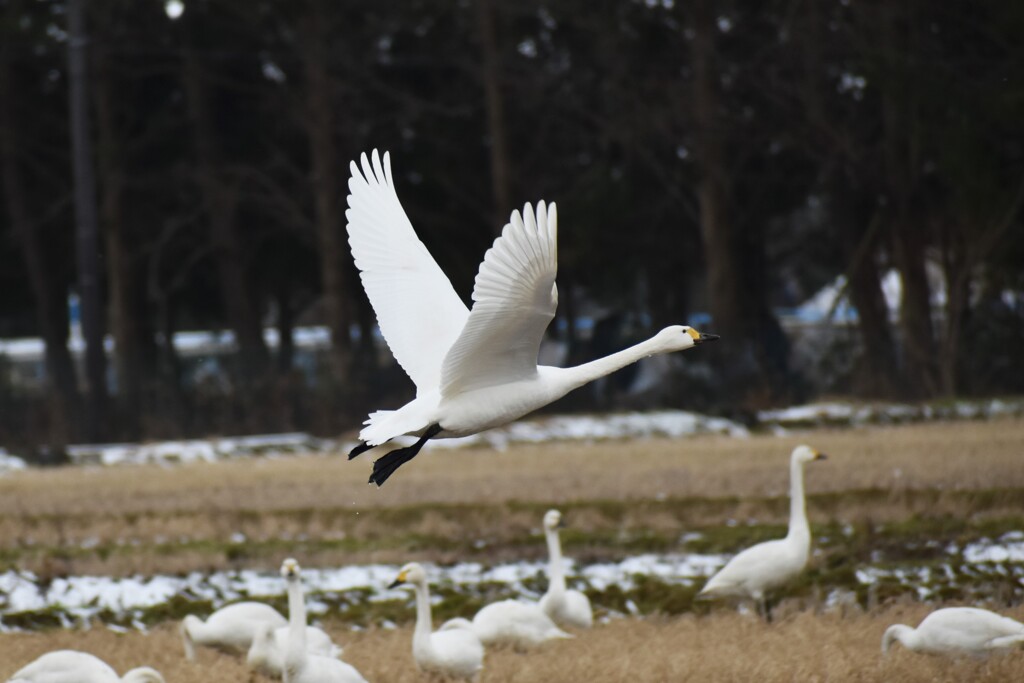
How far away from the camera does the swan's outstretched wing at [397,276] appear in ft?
29.0

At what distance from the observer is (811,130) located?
26109 millimetres

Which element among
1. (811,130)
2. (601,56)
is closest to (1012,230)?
(811,130)

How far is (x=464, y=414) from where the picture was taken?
772cm

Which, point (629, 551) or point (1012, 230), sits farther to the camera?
point (1012, 230)

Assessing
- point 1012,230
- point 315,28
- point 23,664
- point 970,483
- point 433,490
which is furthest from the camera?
point 315,28

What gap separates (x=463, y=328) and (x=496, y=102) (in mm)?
20292

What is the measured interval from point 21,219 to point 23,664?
24569mm

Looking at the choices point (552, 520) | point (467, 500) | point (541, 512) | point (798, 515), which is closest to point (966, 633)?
point (798, 515)

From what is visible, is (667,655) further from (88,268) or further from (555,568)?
(88,268)

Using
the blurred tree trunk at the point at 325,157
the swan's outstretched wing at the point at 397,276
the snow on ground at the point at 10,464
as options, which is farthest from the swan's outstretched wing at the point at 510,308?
the blurred tree trunk at the point at 325,157

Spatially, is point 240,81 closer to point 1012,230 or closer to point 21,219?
point 21,219

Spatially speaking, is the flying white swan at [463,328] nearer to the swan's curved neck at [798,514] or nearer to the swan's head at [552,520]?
the swan's head at [552,520]

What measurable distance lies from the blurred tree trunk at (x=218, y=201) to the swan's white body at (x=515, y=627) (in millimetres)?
21599

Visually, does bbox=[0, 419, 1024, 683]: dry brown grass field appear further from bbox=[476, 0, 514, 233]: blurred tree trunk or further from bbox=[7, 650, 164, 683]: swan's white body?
bbox=[476, 0, 514, 233]: blurred tree trunk
